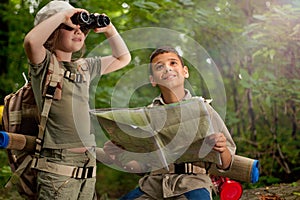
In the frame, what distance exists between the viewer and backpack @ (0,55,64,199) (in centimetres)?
239

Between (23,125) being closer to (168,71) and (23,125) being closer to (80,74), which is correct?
(80,74)

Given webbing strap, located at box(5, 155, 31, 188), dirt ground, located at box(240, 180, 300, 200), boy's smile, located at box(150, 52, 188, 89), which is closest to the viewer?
webbing strap, located at box(5, 155, 31, 188)

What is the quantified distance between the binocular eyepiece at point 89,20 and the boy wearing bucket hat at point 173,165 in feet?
1.32

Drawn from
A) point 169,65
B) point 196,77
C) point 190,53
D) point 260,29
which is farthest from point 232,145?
point 196,77

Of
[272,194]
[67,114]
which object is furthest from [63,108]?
[272,194]

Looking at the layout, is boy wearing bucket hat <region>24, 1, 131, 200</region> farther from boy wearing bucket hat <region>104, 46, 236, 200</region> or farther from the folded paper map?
boy wearing bucket hat <region>104, 46, 236, 200</region>

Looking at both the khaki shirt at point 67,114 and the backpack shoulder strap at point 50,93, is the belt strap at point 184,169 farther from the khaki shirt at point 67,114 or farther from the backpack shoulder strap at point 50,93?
the backpack shoulder strap at point 50,93

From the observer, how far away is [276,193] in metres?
3.67

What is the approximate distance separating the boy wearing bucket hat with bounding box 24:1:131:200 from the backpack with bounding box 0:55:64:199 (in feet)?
0.08

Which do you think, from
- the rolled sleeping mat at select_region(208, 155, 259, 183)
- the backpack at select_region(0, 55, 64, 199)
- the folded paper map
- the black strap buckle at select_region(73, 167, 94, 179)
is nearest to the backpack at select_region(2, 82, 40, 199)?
the backpack at select_region(0, 55, 64, 199)

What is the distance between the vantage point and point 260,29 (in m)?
4.39

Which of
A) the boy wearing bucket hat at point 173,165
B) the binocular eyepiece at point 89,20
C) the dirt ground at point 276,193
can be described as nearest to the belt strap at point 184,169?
the boy wearing bucket hat at point 173,165

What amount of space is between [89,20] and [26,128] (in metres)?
0.68

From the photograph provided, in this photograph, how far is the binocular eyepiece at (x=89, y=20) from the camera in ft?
7.75
